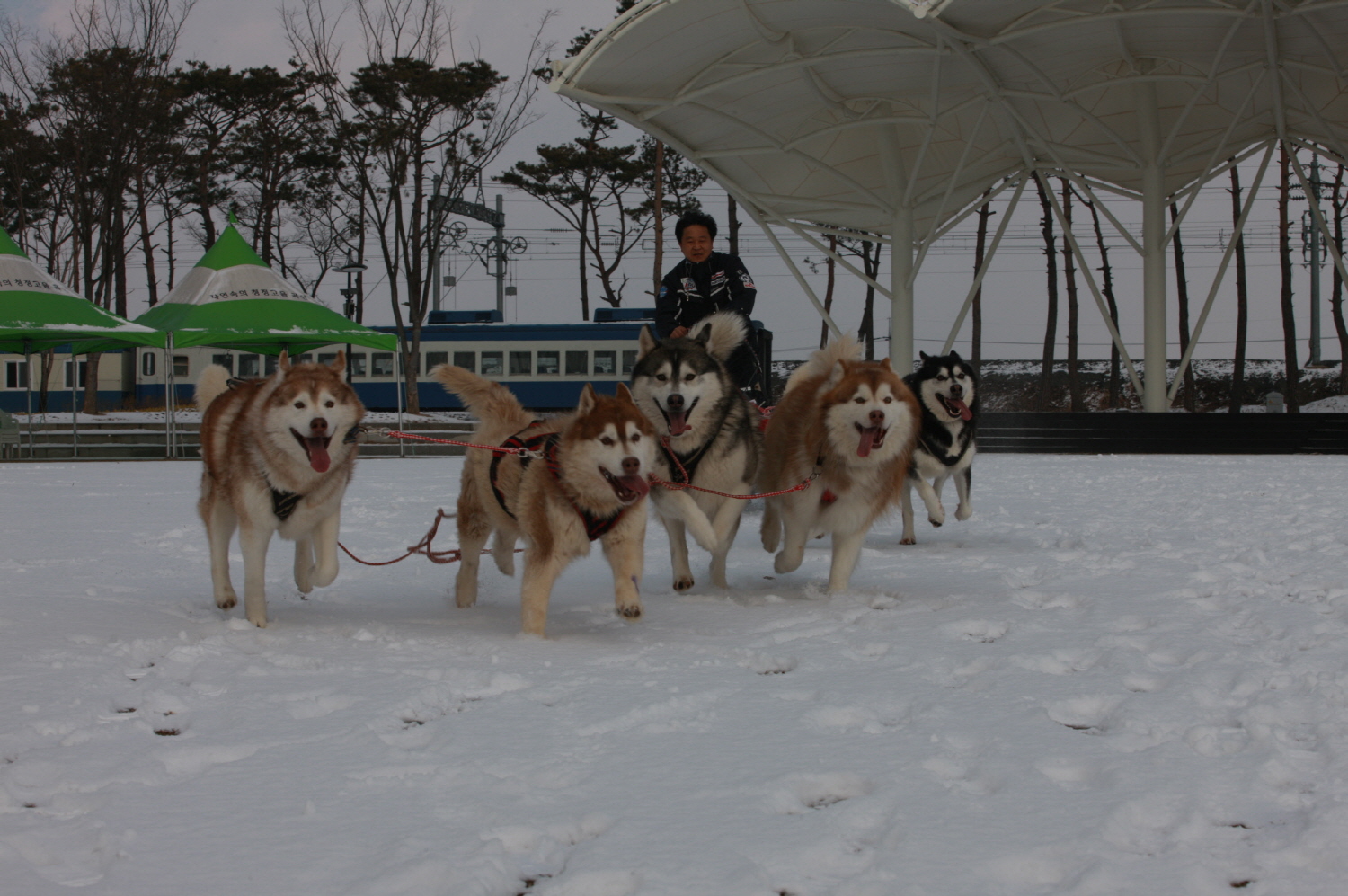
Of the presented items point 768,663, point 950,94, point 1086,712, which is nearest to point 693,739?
point 768,663

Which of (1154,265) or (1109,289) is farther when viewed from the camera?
(1109,289)

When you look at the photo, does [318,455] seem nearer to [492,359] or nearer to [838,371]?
[838,371]

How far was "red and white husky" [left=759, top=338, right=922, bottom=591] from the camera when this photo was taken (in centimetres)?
488

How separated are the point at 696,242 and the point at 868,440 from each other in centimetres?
220

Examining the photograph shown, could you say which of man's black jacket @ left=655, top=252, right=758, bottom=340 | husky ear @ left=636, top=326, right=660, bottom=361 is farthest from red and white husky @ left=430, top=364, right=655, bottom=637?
man's black jacket @ left=655, top=252, right=758, bottom=340

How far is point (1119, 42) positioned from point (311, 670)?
699 inches

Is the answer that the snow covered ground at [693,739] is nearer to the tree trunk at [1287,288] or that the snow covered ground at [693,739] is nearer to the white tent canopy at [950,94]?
the white tent canopy at [950,94]

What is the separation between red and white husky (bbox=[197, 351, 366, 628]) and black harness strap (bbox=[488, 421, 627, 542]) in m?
0.59

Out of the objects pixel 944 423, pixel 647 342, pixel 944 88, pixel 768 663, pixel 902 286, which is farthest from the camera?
pixel 902 286

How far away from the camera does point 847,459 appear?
193 inches

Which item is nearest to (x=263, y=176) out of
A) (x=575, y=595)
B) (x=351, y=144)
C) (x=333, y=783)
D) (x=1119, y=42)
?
(x=351, y=144)

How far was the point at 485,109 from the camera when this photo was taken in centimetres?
2855

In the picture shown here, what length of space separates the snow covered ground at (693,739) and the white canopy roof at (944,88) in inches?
515

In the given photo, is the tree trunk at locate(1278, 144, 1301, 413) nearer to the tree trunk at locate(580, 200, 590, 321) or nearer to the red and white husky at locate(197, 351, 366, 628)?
the tree trunk at locate(580, 200, 590, 321)
